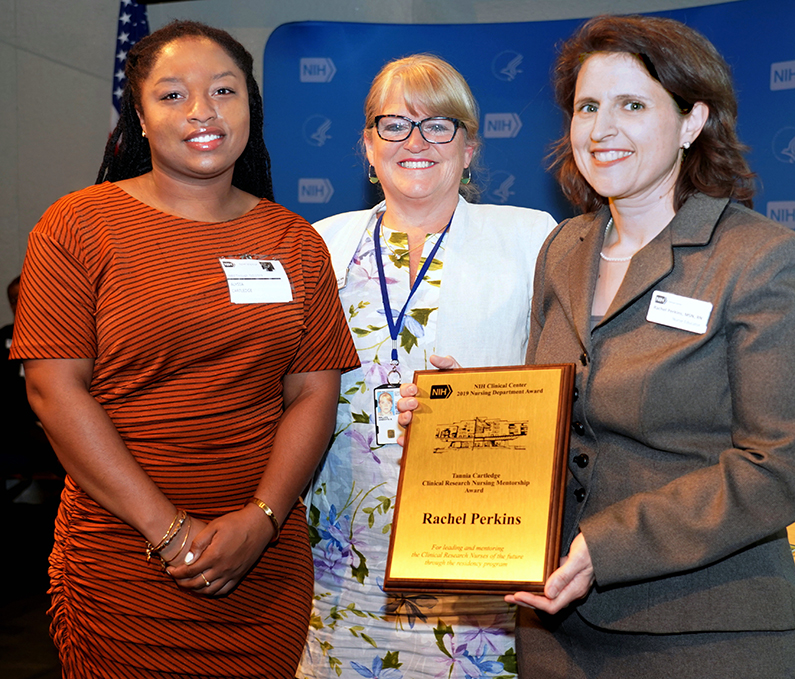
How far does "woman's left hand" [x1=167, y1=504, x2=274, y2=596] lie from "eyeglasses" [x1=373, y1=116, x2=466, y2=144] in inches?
50.2

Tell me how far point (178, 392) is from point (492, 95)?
332cm

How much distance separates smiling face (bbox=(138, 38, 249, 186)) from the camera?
1.96 meters

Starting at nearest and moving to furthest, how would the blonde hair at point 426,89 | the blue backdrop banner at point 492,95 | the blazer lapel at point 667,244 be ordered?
the blazer lapel at point 667,244
the blonde hair at point 426,89
the blue backdrop banner at point 492,95

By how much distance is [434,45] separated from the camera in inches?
184

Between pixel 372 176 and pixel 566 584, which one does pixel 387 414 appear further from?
pixel 566 584

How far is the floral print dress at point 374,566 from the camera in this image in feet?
7.75

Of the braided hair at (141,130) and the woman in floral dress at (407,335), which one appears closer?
the braided hair at (141,130)

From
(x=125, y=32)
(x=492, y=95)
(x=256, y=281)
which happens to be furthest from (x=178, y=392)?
(x=125, y=32)

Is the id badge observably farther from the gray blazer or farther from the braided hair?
the gray blazer

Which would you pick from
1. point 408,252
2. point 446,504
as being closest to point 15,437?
point 408,252

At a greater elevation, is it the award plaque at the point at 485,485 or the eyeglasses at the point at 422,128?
the eyeglasses at the point at 422,128

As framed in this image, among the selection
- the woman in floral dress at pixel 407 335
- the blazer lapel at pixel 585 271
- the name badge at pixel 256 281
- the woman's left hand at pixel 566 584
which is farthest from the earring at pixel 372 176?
the woman's left hand at pixel 566 584

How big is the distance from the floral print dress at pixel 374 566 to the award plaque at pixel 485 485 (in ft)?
2.38

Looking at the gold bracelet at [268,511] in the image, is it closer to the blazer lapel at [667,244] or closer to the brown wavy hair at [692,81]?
the blazer lapel at [667,244]
